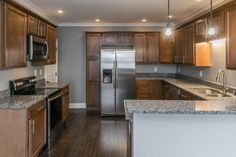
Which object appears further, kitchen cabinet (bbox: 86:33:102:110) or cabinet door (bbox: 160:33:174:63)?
cabinet door (bbox: 160:33:174:63)

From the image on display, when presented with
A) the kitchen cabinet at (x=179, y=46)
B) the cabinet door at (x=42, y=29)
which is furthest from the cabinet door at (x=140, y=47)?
the cabinet door at (x=42, y=29)

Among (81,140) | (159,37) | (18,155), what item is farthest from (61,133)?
(159,37)

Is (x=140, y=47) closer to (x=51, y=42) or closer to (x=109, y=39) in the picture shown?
(x=109, y=39)

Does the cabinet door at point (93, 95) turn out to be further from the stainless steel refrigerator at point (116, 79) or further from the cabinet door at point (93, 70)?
the stainless steel refrigerator at point (116, 79)

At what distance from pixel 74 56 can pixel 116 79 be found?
1.67 meters

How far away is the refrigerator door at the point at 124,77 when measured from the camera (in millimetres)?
7219

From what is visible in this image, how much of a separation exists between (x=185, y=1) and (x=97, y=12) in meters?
2.06

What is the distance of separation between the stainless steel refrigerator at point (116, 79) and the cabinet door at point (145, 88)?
34cm

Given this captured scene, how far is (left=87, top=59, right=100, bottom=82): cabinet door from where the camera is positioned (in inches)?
305

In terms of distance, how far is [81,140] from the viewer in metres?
5.02

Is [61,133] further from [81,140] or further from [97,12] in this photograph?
[97,12]

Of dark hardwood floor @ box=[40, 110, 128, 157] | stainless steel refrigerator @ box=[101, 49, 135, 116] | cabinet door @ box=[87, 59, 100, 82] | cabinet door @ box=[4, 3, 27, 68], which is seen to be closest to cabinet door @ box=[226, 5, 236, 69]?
dark hardwood floor @ box=[40, 110, 128, 157]

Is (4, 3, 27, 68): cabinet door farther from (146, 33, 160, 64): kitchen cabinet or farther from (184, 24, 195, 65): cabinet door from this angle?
(146, 33, 160, 64): kitchen cabinet

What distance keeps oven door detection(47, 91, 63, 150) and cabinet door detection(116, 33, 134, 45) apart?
2898 millimetres
